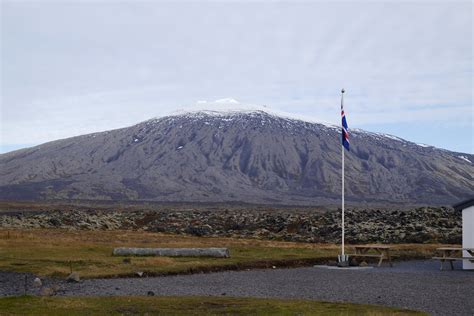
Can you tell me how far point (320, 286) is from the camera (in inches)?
1072

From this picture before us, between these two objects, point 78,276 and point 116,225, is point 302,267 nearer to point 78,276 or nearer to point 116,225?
point 78,276

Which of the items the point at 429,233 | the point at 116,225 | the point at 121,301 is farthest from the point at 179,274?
the point at 116,225

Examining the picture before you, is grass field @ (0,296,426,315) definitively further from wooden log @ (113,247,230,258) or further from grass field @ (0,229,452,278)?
wooden log @ (113,247,230,258)

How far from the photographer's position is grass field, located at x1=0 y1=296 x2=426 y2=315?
62.1 feet

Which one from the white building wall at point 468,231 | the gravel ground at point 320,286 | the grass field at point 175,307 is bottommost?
the gravel ground at point 320,286

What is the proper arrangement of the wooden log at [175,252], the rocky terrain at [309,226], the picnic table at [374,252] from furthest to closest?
the rocky terrain at [309,226]
the wooden log at [175,252]
the picnic table at [374,252]

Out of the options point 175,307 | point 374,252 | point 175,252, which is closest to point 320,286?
point 175,307

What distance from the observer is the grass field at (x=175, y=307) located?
18938mm

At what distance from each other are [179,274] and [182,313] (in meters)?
14.0

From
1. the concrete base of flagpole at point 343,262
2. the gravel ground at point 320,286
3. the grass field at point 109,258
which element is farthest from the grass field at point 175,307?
the concrete base of flagpole at point 343,262

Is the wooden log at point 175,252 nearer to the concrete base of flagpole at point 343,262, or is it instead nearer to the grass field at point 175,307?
the concrete base of flagpole at point 343,262

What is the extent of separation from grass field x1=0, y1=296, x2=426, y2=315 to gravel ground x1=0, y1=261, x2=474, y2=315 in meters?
1.95

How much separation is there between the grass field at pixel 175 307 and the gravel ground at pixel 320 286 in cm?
195

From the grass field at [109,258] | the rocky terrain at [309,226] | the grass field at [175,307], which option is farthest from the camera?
the rocky terrain at [309,226]
